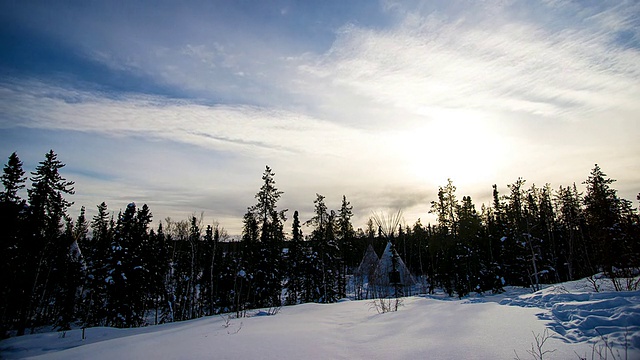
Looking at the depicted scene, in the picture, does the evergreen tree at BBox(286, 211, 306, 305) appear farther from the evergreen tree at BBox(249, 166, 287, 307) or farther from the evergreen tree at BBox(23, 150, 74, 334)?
the evergreen tree at BBox(23, 150, 74, 334)

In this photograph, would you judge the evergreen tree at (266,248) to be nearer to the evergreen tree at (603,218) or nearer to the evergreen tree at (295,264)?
the evergreen tree at (295,264)

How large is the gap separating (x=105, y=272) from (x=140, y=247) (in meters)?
3.43

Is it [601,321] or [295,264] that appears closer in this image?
[601,321]

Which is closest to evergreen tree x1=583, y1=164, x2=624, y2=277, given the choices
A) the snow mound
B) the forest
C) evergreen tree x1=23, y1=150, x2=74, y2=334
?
the forest

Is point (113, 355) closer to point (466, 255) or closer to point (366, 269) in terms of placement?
point (466, 255)

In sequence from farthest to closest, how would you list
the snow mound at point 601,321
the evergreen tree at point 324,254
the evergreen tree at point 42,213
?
the evergreen tree at point 324,254 < the evergreen tree at point 42,213 < the snow mound at point 601,321

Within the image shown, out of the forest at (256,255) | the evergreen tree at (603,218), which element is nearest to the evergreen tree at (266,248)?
the forest at (256,255)

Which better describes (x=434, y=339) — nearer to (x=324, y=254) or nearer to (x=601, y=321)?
(x=601, y=321)

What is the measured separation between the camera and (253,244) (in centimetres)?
3250

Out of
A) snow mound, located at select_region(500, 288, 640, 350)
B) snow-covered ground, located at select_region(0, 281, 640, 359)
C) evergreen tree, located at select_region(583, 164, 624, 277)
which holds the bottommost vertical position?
snow-covered ground, located at select_region(0, 281, 640, 359)

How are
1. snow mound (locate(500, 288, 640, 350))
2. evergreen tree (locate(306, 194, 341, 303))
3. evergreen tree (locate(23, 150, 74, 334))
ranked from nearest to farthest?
snow mound (locate(500, 288, 640, 350)) < evergreen tree (locate(23, 150, 74, 334)) < evergreen tree (locate(306, 194, 341, 303))

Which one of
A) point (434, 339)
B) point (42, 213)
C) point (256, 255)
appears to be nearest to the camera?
point (434, 339)

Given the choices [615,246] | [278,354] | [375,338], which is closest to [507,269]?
[615,246]

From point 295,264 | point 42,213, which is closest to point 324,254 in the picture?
point 295,264
